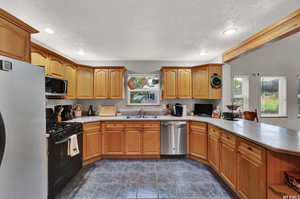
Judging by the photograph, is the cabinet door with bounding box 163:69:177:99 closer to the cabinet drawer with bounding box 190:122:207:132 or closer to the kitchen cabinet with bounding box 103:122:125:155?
the cabinet drawer with bounding box 190:122:207:132

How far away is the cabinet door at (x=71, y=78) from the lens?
3.25m

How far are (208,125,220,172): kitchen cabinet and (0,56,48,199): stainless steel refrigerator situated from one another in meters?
2.51

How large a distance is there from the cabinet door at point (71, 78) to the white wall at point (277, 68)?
4299 millimetres

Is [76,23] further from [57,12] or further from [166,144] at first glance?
[166,144]

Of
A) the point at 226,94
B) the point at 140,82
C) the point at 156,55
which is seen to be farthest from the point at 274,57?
the point at 140,82

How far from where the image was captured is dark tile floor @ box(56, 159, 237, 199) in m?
2.18

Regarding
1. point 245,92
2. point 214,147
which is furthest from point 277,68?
point 214,147

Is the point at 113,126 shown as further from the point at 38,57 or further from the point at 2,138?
the point at 2,138

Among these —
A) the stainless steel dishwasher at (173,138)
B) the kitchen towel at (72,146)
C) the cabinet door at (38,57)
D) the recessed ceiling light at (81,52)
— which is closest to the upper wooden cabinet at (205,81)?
the stainless steel dishwasher at (173,138)

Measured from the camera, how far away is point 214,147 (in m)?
2.80

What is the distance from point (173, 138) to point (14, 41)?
312cm

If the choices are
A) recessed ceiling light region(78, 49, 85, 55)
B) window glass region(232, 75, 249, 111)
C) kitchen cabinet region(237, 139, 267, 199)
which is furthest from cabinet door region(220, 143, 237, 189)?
recessed ceiling light region(78, 49, 85, 55)

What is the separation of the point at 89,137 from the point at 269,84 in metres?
5.27

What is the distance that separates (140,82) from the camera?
14.0 ft
